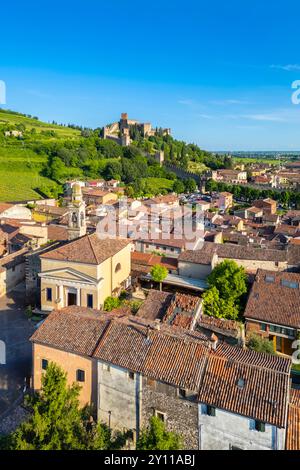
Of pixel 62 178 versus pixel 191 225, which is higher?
pixel 62 178

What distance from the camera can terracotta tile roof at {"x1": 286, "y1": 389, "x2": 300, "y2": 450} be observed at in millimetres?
14602

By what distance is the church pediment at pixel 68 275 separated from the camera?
28.0 metres

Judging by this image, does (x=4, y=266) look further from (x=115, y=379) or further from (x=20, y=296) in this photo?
(x=115, y=379)

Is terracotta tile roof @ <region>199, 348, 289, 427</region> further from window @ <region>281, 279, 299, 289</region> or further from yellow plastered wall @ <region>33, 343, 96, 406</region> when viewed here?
window @ <region>281, 279, 299, 289</region>

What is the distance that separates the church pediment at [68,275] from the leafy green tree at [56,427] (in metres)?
11.2

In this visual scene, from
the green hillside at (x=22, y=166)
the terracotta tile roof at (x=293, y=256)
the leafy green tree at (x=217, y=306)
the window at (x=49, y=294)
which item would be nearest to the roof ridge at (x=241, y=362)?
the leafy green tree at (x=217, y=306)

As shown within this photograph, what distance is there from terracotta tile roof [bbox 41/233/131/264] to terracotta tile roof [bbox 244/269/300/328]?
12.8 metres

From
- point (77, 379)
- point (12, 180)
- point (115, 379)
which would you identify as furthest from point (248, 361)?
point (12, 180)

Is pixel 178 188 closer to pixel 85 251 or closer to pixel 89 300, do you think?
pixel 85 251

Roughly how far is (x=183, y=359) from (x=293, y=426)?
5414 millimetres

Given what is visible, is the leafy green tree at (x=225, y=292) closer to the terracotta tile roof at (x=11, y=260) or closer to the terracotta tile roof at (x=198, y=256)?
the terracotta tile roof at (x=198, y=256)

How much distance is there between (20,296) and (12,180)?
63063 mm

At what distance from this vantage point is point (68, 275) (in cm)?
2845

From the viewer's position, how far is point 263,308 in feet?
95.3
